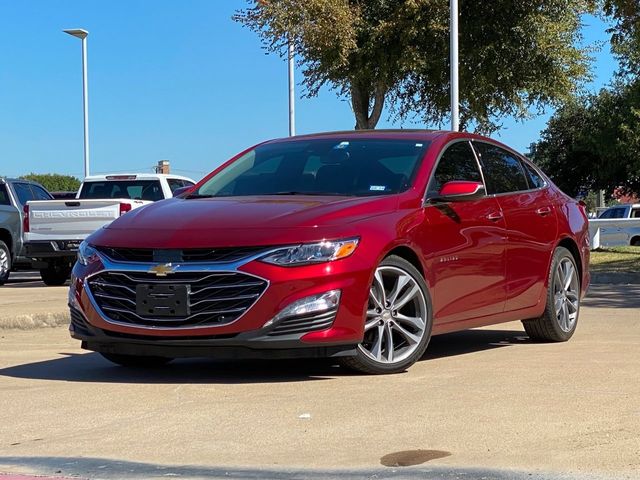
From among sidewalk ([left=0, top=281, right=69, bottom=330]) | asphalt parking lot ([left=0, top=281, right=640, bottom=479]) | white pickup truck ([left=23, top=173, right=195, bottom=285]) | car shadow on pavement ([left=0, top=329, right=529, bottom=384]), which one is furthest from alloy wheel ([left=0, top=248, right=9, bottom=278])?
asphalt parking lot ([left=0, top=281, right=640, bottom=479])

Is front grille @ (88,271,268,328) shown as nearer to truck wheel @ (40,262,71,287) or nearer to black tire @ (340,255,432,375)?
black tire @ (340,255,432,375)

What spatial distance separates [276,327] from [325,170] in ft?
5.20

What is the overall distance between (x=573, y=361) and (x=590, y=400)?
60.2 inches

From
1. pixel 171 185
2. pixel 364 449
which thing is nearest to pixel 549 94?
pixel 171 185

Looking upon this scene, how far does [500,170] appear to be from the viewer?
Answer: 8133mm

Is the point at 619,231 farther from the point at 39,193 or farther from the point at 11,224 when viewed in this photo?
the point at 11,224

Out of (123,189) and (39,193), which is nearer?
(123,189)

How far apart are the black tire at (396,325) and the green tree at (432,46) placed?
16137 millimetres

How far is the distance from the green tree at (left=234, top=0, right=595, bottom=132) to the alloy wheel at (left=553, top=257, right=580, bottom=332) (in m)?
14.4

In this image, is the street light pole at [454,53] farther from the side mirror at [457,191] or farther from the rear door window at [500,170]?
the side mirror at [457,191]

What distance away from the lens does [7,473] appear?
14.2 feet

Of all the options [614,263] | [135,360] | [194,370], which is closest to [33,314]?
[135,360]

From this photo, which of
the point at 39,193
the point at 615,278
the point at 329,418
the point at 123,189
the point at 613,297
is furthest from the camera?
the point at 39,193

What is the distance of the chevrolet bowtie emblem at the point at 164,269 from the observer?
6.20 m
